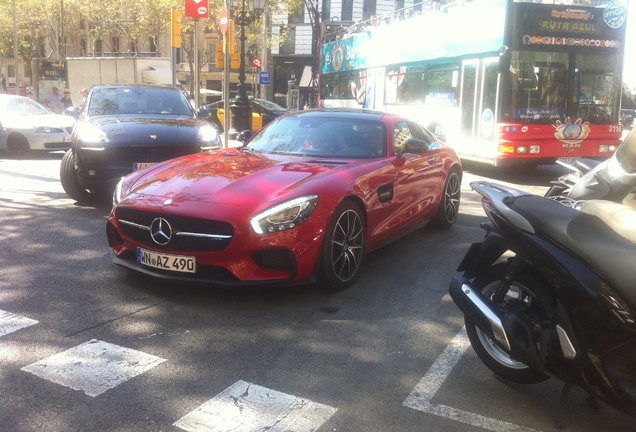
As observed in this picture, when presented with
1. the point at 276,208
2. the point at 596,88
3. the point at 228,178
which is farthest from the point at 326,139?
the point at 596,88

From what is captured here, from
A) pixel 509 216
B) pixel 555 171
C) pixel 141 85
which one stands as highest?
pixel 141 85

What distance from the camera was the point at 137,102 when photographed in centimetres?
985

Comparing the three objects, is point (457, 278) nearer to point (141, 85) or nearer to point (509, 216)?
point (509, 216)

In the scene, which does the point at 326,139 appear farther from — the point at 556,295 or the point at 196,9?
the point at 196,9

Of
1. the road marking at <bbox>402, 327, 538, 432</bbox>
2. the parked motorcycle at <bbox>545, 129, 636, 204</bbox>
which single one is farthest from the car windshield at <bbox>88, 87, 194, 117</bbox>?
the road marking at <bbox>402, 327, 538, 432</bbox>

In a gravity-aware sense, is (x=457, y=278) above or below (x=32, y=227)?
above

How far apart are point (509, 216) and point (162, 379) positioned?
1.98m

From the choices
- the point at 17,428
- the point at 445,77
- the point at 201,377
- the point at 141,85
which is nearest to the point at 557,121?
the point at 445,77

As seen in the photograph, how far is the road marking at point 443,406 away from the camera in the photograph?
10.3ft

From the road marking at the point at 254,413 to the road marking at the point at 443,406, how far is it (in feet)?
1.51

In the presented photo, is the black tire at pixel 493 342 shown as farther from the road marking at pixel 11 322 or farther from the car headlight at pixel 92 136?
the car headlight at pixel 92 136

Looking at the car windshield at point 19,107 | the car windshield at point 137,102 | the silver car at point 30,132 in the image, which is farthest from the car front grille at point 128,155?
the car windshield at point 19,107

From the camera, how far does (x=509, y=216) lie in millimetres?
3391

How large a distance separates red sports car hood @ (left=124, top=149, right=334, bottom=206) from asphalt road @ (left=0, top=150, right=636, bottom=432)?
0.74 meters
